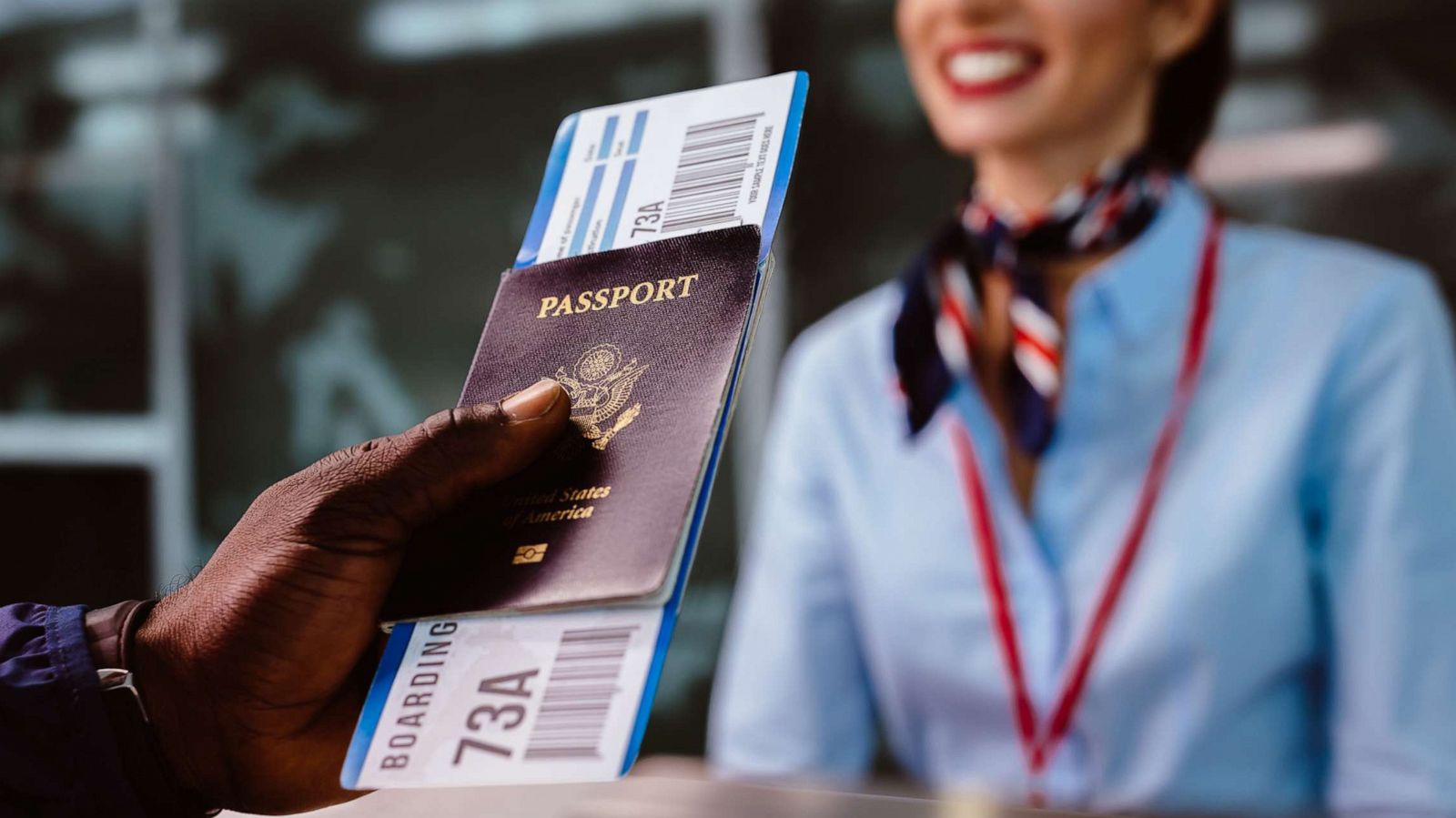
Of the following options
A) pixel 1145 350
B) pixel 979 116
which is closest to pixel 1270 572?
pixel 1145 350

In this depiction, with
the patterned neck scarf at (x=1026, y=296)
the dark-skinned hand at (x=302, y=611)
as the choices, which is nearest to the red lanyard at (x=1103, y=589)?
the patterned neck scarf at (x=1026, y=296)

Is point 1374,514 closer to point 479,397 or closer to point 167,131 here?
point 479,397

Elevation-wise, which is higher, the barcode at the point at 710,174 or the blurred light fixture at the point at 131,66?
the barcode at the point at 710,174

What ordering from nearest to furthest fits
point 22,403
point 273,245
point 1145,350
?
1. point 1145,350
2. point 273,245
3. point 22,403

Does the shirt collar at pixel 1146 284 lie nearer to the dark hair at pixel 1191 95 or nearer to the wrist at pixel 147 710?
the dark hair at pixel 1191 95

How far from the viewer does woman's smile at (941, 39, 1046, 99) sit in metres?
1.57

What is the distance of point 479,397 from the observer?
61 centimetres

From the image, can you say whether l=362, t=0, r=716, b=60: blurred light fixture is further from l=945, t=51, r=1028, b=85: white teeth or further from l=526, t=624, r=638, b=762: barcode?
l=526, t=624, r=638, b=762: barcode

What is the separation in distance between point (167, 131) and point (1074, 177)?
1.92 meters

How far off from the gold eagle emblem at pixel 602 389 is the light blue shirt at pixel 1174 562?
1027 millimetres

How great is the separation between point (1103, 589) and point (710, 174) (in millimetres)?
1047

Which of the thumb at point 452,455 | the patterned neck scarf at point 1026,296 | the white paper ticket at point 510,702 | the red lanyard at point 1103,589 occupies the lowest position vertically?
the red lanyard at point 1103,589

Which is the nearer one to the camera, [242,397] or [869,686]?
[869,686]

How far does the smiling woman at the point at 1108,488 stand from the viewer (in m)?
1.37
